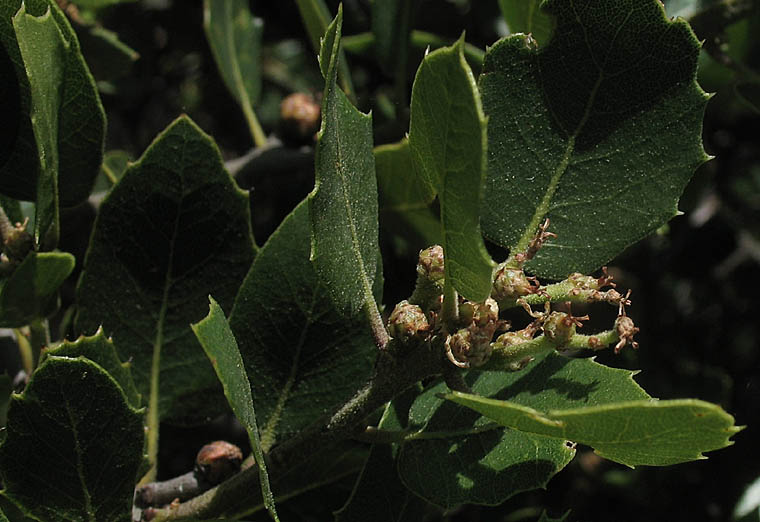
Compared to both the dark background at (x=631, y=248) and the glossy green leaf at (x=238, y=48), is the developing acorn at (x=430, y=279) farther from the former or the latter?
the glossy green leaf at (x=238, y=48)

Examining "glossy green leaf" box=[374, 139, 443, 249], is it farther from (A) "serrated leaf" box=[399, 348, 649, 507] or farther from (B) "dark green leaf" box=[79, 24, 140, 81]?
(B) "dark green leaf" box=[79, 24, 140, 81]

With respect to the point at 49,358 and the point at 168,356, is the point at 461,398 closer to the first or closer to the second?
the point at 49,358

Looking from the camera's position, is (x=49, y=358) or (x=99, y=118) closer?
(x=49, y=358)

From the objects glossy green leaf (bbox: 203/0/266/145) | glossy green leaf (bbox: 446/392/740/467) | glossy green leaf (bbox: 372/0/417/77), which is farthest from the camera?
glossy green leaf (bbox: 203/0/266/145)

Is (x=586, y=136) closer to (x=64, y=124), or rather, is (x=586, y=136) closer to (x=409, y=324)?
(x=409, y=324)

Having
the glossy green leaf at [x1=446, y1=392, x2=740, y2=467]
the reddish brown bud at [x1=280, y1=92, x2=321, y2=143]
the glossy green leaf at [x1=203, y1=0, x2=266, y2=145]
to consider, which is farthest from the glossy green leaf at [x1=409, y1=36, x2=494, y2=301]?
the glossy green leaf at [x1=203, y1=0, x2=266, y2=145]

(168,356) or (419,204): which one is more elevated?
(419,204)

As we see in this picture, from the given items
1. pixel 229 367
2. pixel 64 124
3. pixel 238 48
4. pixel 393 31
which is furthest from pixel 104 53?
pixel 229 367

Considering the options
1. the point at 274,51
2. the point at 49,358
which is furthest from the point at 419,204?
the point at 274,51

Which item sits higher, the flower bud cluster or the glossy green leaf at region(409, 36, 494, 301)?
the glossy green leaf at region(409, 36, 494, 301)
